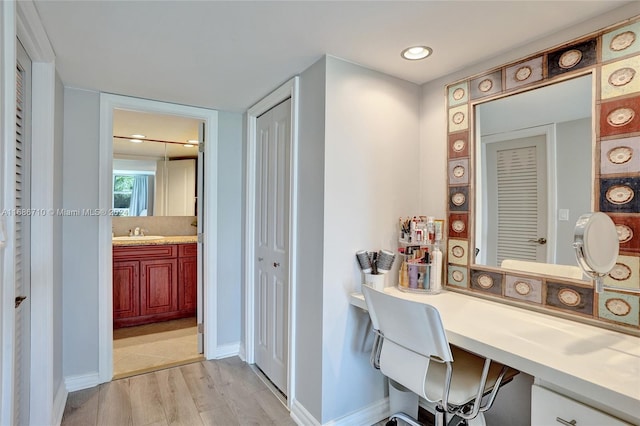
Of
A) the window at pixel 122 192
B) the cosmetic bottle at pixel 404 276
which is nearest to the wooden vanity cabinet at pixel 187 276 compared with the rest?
the window at pixel 122 192

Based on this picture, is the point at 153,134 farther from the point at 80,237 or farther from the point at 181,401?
the point at 181,401

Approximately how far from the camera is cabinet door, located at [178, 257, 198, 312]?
3.84 metres

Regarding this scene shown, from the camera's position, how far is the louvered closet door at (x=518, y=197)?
5.43 ft

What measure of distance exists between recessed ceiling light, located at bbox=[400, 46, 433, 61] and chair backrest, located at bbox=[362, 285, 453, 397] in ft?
4.01

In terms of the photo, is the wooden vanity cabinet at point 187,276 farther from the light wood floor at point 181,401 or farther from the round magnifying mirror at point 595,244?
the round magnifying mirror at point 595,244

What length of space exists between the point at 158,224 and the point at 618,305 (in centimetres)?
432

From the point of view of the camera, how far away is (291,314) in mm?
2074

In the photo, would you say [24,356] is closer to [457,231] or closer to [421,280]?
[421,280]

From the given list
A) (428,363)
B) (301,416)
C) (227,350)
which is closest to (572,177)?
(428,363)

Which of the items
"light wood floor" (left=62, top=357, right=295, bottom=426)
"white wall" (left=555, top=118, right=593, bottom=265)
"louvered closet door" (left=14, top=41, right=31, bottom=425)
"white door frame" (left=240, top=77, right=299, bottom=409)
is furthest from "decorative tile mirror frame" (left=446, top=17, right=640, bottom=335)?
"louvered closet door" (left=14, top=41, right=31, bottom=425)

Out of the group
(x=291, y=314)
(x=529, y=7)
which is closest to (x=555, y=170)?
(x=529, y=7)

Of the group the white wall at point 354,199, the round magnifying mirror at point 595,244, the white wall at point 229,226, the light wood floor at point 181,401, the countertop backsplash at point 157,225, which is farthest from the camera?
the countertop backsplash at point 157,225

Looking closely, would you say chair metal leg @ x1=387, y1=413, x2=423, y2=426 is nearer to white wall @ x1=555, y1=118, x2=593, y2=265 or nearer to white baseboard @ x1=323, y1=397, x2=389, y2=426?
white baseboard @ x1=323, y1=397, x2=389, y2=426

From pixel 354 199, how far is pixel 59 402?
85.2 inches
